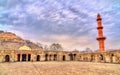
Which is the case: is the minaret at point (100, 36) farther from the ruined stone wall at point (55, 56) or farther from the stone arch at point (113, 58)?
the stone arch at point (113, 58)

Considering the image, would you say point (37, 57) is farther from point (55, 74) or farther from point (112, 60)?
point (55, 74)

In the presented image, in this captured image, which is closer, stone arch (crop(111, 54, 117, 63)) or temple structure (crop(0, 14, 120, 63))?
stone arch (crop(111, 54, 117, 63))

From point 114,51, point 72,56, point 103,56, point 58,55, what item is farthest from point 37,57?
point 114,51

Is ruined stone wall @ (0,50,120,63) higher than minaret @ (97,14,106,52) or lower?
lower

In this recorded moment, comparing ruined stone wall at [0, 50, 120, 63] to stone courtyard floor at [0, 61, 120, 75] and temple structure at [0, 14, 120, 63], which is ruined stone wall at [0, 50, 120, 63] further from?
stone courtyard floor at [0, 61, 120, 75]

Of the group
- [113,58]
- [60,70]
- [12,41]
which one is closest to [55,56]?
[113,58]

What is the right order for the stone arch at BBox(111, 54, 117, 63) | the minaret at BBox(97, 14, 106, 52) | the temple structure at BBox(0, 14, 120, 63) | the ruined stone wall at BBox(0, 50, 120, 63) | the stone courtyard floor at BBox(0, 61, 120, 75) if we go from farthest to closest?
the minaret at BBox(97, 14, 106, 52) → the temple structure at BBox(0, 14, 120, 63) → the ruined stone wall at BBox(0, 50, 120, 63) → the stone arch at BBox(111, 54, 117, 63) → the stone courtyard floor at BBox(0, 61, 120, 75)

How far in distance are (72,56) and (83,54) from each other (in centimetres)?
317

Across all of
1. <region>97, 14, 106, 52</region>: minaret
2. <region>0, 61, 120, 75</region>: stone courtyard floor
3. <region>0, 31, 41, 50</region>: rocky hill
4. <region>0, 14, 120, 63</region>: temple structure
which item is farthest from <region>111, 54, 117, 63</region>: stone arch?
<region>0, 31, 41, 50</region>: rocky hill

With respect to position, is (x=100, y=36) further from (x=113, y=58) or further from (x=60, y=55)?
(x=60, y=55)

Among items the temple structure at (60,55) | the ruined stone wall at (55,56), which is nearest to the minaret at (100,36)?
the temple structure at (60,55)

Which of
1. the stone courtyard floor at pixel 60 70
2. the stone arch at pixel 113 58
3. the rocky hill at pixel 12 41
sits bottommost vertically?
the stone courtyard floor at pixel 60 70

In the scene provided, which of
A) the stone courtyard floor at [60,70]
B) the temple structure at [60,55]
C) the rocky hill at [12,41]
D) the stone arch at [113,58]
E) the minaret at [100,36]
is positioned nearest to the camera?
the stone courtyard floor at [60,70]

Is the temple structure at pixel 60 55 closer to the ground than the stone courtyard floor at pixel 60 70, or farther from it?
farther from it
